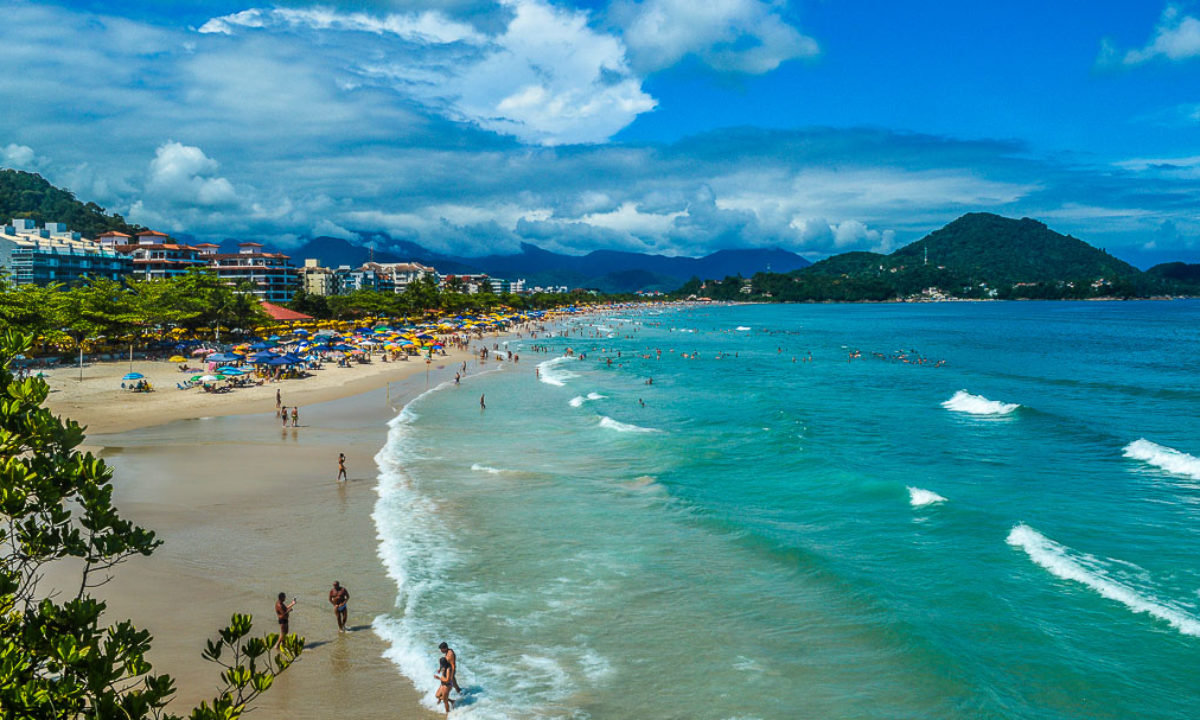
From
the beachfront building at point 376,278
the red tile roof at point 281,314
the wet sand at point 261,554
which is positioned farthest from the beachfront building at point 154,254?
the wet sand at point 261,554

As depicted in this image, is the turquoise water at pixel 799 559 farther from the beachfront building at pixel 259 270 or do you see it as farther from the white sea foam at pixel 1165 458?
the beachfront building at pixel 259 270

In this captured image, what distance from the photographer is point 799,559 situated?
1675 cm

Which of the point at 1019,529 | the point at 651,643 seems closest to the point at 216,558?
the point at 651,643

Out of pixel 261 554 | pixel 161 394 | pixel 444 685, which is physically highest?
pixel 161 394

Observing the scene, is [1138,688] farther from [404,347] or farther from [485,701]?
[404,347]

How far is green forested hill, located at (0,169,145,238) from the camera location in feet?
434

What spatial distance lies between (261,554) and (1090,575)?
61.8 feet

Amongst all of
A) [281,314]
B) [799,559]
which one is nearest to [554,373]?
[281,314]

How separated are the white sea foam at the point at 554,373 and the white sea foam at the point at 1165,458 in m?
30.1

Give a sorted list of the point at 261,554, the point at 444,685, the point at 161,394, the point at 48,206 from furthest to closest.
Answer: the point at 48,206, the point at 161,394, the point at 261,554, the point at 444,685

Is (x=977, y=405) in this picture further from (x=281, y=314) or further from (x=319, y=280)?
(x=319, y=280)

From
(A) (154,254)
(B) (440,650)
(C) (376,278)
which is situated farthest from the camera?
(C) (376,278)

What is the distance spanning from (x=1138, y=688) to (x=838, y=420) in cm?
2331

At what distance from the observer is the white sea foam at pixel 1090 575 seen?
1370 centimetres
